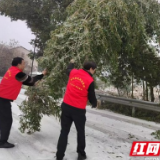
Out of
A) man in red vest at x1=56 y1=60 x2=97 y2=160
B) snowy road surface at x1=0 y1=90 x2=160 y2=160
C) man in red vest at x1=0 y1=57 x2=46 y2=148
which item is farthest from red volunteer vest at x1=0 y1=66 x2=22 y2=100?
man in red vest at x1=56 y1=60 x2=97 y2=160

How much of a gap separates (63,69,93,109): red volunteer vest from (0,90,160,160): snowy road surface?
3.36 feet

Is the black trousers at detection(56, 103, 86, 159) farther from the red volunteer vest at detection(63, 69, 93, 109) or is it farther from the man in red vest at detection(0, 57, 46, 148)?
the man in red vest at detection(0, 57, 46, 148)

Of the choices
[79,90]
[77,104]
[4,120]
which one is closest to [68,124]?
[77,104]

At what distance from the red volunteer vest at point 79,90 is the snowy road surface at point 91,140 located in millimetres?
1024

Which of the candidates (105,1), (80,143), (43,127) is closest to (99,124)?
(43,127)

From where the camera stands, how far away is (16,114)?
6.96 meters

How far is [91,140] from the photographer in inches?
189

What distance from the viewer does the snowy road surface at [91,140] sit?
151 inches

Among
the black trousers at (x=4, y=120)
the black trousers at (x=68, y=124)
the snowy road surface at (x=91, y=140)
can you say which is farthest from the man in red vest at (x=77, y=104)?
the black trousers at (x=4, y=120)

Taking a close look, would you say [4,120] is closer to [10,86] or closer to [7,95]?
[7,95]

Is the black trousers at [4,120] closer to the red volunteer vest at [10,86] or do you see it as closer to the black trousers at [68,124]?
the red volunteer vest at [10,86]

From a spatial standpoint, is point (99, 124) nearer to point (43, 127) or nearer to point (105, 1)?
point (43, 127)

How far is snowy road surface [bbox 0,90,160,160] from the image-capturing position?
12.6 feet

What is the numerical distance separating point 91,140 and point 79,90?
5.81 ft
